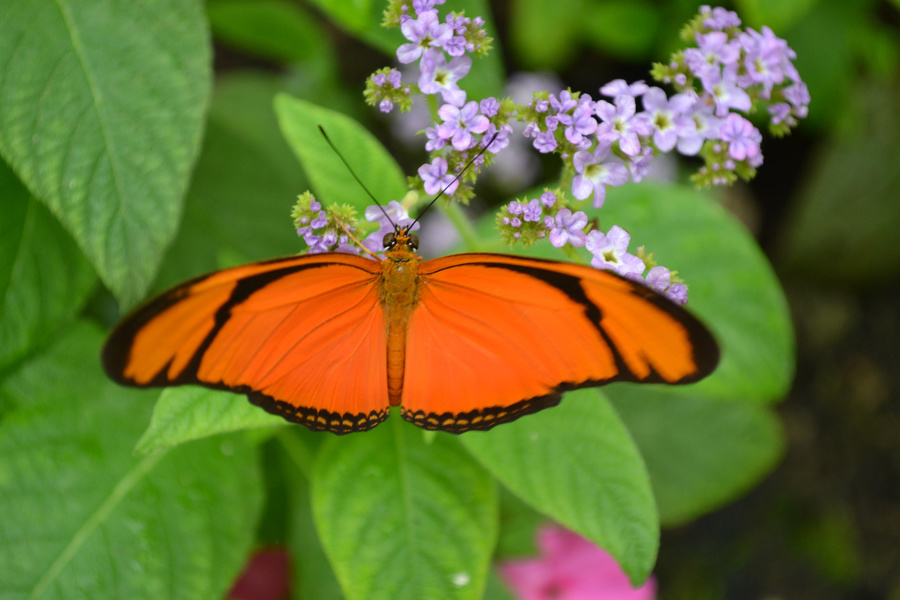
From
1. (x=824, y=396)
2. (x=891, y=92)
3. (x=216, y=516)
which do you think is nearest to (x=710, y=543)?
(x=824, y=396)

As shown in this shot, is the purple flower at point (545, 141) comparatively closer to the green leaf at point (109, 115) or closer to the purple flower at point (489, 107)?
the purple flower at point (489, 107)

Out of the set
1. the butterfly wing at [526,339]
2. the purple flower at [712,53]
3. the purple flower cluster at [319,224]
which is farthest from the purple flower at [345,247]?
the purple flower at [712,53]

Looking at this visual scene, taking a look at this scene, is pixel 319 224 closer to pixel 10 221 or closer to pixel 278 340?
pixel 278 340

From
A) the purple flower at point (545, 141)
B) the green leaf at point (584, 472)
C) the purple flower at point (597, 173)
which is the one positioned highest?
the purple flower at point (545, 141)

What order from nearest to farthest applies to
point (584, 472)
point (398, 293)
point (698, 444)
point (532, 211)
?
point (532, 211) → point (398, 293) → point (584, 472) → point (698, 444)

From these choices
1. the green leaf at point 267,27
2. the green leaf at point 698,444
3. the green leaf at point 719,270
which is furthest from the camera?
the green leaf at point 267,27

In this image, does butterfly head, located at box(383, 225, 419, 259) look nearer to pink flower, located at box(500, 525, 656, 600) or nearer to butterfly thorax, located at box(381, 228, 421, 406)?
butterfly thorax, located at box(381, 228, 421, 406)

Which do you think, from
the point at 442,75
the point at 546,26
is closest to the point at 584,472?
the point at 442,75
